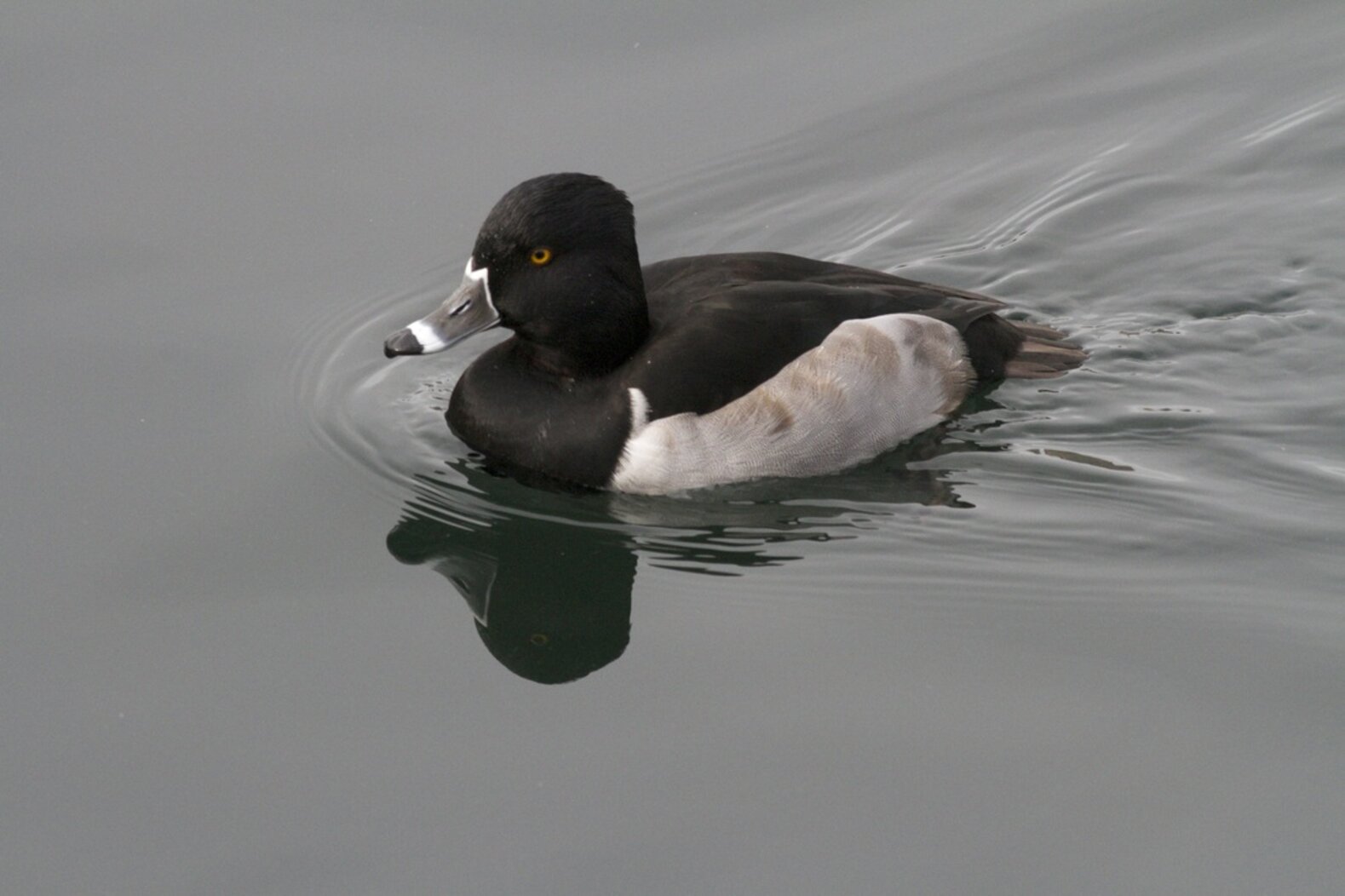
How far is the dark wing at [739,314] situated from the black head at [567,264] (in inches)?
8.1

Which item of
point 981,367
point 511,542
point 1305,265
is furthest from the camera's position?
point 1305,265

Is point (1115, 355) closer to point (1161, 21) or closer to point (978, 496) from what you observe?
point (978, 496)

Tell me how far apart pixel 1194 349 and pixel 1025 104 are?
2454 mm

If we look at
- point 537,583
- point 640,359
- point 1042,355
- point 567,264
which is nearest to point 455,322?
point 567,264

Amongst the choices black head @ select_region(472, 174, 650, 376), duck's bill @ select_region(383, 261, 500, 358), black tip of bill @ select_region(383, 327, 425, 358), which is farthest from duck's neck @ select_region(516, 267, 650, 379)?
black tip of bill @ select_region(383, 327, 425, 358)

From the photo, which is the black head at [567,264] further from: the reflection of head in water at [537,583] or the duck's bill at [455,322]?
the reflection of head in water at [537,583]

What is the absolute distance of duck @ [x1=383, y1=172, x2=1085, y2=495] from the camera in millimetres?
7355

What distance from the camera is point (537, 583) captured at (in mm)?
6887

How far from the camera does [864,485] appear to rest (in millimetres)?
7602

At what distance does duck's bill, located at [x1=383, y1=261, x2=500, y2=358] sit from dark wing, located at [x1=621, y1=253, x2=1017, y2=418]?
660 mm

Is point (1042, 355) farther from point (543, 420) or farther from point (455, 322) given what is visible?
point (455, 322)

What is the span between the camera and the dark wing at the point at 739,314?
7391 millimetres

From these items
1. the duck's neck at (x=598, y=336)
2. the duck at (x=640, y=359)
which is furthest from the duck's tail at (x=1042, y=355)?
the duck's neck at (x=598, y=336)

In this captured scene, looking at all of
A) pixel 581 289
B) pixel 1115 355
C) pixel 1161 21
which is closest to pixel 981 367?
pixel 1115 355
